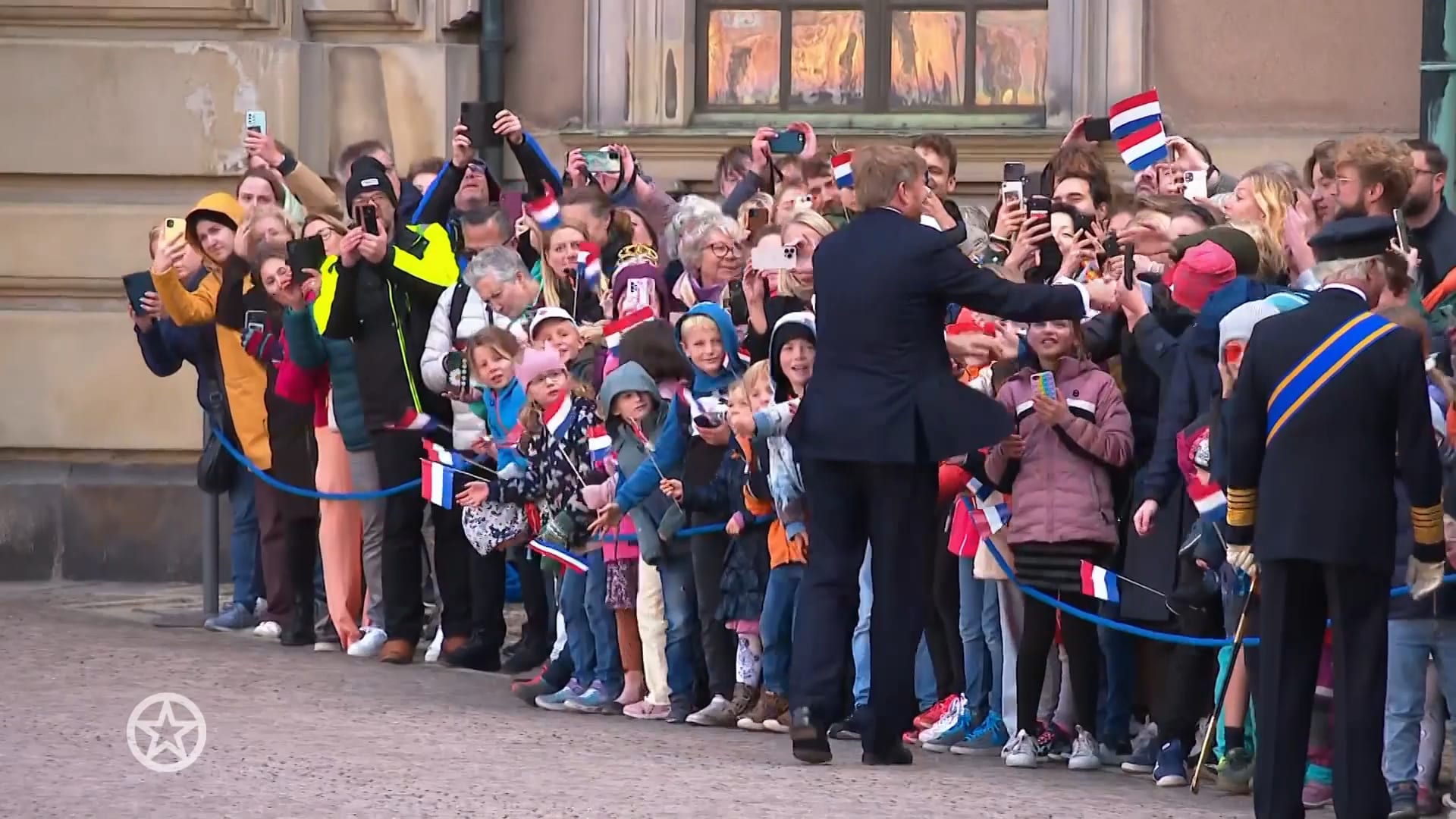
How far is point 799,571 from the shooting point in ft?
28.9

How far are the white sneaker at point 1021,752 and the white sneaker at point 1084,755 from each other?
121 millimetres

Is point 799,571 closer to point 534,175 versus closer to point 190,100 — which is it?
point 534,175

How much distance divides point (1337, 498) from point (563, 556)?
3.46 metres

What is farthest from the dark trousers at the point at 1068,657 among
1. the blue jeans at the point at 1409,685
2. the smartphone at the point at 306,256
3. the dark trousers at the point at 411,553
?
the smartphone at the point at 306,256

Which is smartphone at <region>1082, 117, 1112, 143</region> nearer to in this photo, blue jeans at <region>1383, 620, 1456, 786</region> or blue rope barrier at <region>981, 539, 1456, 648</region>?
blue rope barrier at <region>981, 539, 1456, 648</region>

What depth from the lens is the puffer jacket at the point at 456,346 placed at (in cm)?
1019

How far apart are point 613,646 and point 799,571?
93 cm

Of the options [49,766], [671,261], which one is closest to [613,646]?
[671,261]

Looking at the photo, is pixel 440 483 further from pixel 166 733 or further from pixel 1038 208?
pixel 1038 208

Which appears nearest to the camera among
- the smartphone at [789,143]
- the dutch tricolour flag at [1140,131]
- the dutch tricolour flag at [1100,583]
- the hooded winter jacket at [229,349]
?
the dutch tricolour flag at [1100,583]

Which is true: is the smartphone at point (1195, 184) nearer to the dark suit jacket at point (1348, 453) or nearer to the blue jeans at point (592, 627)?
the blue jeans at point (592, 627)

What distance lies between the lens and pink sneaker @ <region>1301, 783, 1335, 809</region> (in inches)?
302

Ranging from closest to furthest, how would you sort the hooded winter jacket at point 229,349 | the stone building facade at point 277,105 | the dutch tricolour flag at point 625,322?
1. the dutch tricolour flag at point 625,322
2. the hooded winter jacket at point 229,349
3. the stone building facade at point 277,105

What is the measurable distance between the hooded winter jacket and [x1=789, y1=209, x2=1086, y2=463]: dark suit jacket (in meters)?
3.86
